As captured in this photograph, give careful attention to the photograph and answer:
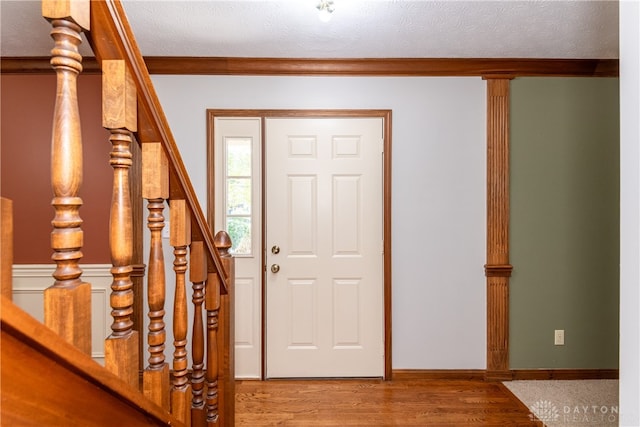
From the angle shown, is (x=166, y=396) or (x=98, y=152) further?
(x=98, y=152)

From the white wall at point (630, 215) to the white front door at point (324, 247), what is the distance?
5.61ft

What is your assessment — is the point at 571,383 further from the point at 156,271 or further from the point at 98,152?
the point at 98,152

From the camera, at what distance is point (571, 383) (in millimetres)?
3006

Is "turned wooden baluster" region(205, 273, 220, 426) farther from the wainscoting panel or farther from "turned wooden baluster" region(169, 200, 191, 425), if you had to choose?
the wainscoting panel

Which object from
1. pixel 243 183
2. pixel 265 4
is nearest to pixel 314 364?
pixel 243 183

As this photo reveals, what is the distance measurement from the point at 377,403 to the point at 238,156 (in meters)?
2.10

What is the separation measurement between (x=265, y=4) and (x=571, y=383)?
3.50 metres

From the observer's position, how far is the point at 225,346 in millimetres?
1562

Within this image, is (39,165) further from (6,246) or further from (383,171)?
(6,246)

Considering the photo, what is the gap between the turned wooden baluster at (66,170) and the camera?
26.1 inches

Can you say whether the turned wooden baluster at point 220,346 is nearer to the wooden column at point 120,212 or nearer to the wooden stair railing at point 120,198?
the wooden stair railing at point 120,198

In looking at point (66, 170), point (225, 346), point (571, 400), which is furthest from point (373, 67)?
point (571, 400)

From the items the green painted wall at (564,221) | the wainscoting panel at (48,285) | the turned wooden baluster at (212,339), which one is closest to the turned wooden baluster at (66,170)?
the turned wooden baluster at (212,339)

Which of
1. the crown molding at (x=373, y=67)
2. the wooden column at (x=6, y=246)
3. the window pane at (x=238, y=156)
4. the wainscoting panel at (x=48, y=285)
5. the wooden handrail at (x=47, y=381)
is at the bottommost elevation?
the wainscoting panel at (x=48, y=285)
